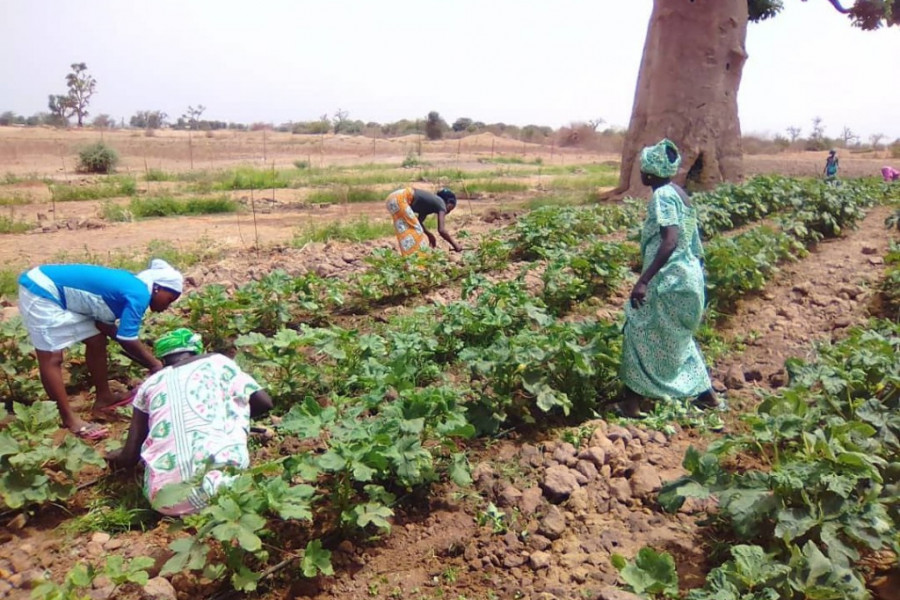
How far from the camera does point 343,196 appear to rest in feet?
52.0

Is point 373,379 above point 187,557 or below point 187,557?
above

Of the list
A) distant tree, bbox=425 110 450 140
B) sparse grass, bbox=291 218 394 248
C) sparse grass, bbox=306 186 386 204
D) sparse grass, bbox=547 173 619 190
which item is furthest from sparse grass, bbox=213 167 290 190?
distant tree, bbox=425 110 450 140

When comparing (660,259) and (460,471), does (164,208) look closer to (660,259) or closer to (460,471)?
(660,259)

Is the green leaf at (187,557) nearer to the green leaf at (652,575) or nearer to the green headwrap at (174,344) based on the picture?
the green headwrap at (174,344)

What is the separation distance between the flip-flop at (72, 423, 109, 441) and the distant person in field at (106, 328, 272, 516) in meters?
0.78

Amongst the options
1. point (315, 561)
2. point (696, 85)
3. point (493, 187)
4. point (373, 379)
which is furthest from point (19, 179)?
point (315, 561)

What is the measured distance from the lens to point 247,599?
261 centimetres

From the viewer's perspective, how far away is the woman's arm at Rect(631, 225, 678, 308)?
384 centimetres

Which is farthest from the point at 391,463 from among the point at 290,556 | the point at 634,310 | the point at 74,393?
the point at 74,393

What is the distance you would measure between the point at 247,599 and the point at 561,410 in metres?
2.10

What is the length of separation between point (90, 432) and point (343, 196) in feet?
40.6

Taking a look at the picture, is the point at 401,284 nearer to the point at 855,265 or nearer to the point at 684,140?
the point at 855,265

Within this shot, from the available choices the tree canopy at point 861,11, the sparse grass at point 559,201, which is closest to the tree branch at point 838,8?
the tree canopy at point 861,11

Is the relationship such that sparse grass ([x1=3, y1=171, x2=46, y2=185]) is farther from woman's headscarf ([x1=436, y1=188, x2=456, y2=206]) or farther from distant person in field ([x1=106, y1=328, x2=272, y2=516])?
distant person in field ([x1=106, y1=328, x2=272, y2=516])
